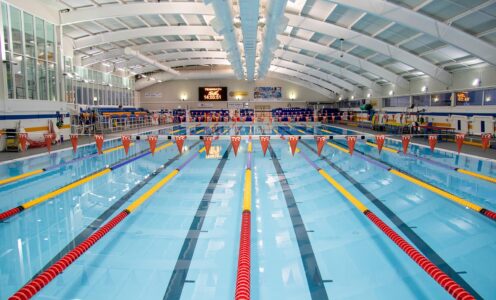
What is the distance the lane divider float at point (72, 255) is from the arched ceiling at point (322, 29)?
487 centimetres

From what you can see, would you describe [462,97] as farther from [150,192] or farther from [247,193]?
[150,192]

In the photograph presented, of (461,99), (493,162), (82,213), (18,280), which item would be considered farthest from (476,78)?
(18,280)

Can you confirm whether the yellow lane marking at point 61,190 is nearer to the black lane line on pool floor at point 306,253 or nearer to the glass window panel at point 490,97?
the black lane line on pool floor at point 306,253

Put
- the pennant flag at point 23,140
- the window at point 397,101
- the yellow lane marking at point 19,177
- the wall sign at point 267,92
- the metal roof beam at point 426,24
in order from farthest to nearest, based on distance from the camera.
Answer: the wall sign at point 267,92 → the window at point 397,101 → the pennant flag at point 23,140 → the metal roof beam at point 426,24 → the yellow lane marking at point 19,177

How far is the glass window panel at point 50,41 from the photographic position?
588 inches

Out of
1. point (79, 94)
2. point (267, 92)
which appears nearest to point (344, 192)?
point (79, 94)

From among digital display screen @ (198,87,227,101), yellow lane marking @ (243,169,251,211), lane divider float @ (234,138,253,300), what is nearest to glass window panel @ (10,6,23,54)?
yellow lane marking @ (243,169,251,211)

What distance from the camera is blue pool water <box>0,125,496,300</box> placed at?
3488 mm

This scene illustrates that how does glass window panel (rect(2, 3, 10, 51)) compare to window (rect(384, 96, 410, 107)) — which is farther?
window (rect(384, 96, 410, 107))

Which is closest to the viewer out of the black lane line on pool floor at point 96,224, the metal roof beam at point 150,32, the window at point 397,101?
the black lane line on pool floor at point 96,224

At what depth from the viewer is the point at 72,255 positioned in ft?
12.4

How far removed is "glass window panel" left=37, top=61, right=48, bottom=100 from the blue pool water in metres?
6.94

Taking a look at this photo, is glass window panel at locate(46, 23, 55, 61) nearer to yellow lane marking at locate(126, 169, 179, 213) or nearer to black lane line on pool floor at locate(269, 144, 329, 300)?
yellow lane marking at locate(126, 169, 179, 213)

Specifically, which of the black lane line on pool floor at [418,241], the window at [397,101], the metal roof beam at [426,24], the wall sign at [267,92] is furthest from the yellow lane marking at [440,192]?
the wall sign at [267,92]
